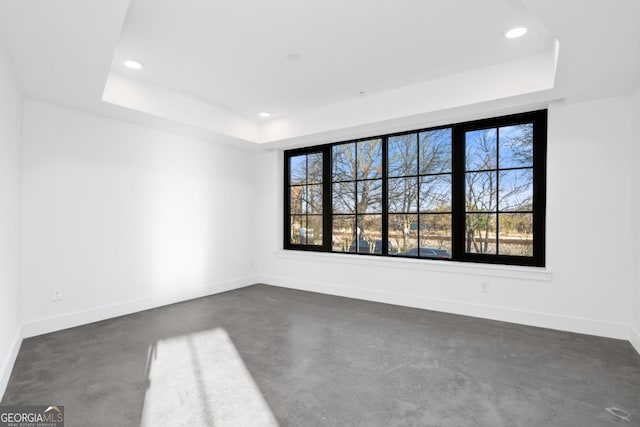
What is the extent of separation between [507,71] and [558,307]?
2.53 m

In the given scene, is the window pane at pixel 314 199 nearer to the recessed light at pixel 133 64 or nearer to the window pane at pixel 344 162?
the window pane at pixel 344 162

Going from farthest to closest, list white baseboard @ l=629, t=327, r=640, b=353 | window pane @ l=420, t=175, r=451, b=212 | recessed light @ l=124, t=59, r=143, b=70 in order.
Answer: window pane @ l=420, t=175, r=451, b=212 → recessed light @ l=124, t=59, r=143, b=70 → white baseboard @ l=629, t=327, r=640, b=353

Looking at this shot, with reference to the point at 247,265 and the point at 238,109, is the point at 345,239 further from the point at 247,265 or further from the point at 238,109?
the point at 238,109

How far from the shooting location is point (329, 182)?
5.38m

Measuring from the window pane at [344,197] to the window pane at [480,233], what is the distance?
5.49 feet

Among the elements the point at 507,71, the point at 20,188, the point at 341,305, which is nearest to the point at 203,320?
the point at 341,305

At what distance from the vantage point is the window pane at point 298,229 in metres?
5.71

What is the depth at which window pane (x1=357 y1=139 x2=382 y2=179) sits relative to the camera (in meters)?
4.91

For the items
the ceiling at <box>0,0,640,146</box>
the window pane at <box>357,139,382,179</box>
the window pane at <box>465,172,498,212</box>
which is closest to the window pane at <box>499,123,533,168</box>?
the window pane at <box>465,172,498,212</box>

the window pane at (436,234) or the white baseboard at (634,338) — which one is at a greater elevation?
the window pane at (436,234)

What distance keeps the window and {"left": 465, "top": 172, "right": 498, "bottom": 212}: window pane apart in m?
0.01

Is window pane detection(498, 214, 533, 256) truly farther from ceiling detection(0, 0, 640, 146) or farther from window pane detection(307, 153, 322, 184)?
window pane detection(307, 153, 322, 184)

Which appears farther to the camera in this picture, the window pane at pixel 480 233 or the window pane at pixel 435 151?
the window pane at pixel 435 151

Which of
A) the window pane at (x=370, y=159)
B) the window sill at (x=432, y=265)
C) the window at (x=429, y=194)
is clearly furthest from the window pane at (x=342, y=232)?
the window pane at (x=370, y=159)
